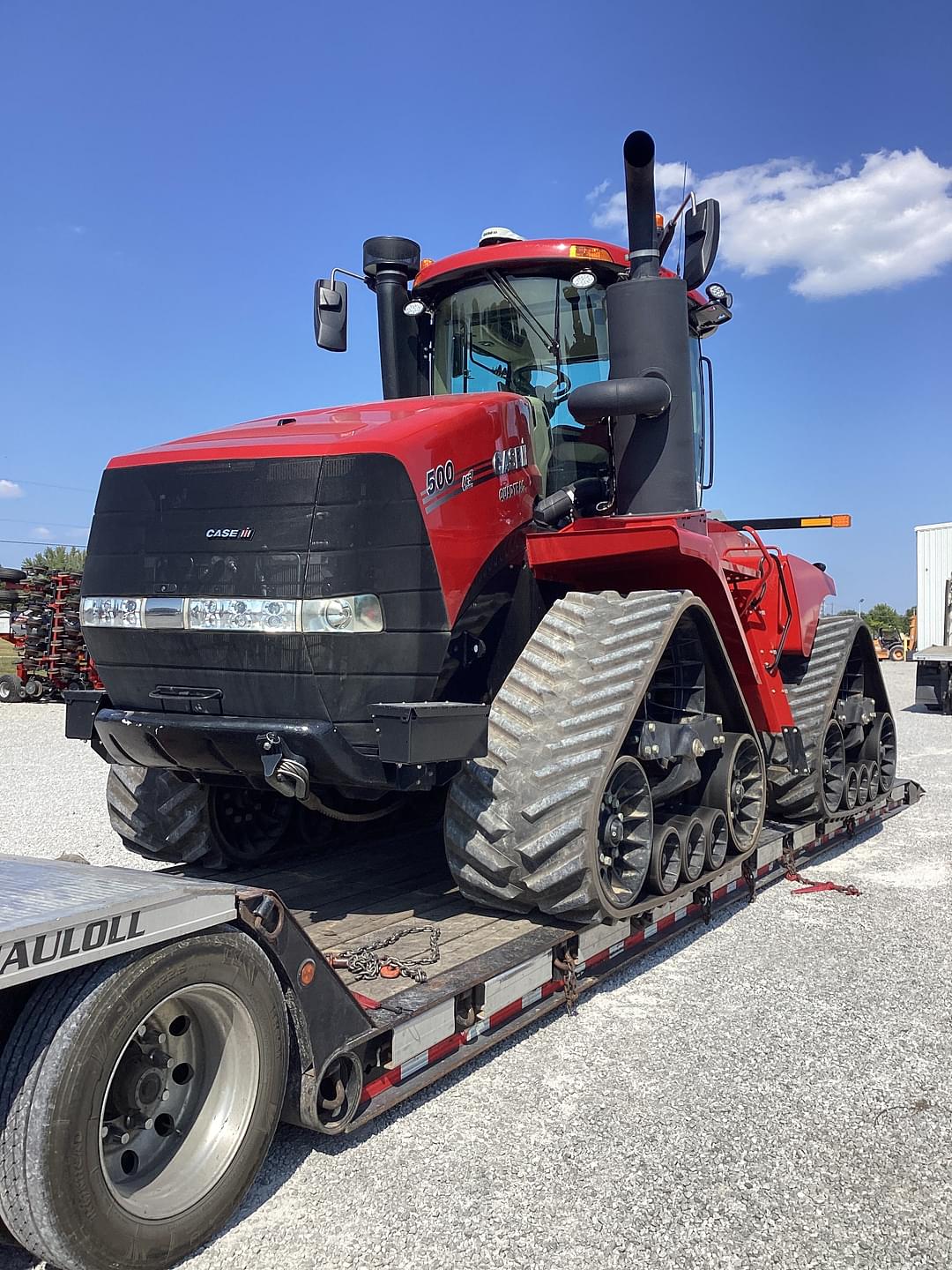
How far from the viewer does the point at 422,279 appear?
221 inches

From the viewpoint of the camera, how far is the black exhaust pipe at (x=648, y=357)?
4.85 meters

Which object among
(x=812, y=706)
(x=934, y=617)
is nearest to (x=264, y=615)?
(x=812, y=706)

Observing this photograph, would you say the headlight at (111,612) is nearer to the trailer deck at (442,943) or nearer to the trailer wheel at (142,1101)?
the trailer deck at (442,943)

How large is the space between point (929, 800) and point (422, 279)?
674 cm

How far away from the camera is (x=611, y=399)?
460cm

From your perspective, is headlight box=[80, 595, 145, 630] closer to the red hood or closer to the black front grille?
the black front grille

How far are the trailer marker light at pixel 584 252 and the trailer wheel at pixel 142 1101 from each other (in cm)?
372

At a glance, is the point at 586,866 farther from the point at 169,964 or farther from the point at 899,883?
the point at 899,883

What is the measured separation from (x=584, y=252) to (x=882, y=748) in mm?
5039

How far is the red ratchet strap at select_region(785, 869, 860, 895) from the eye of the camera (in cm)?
632

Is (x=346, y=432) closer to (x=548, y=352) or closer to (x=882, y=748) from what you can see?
(x=548, y=352)

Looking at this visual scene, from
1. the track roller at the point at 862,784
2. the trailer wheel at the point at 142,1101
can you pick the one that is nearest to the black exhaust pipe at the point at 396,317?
the trailer wheel at the point at 142,1101

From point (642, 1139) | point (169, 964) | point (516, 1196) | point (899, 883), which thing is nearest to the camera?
point (169, 964)

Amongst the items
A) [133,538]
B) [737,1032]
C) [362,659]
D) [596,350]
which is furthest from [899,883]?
[133,538]
